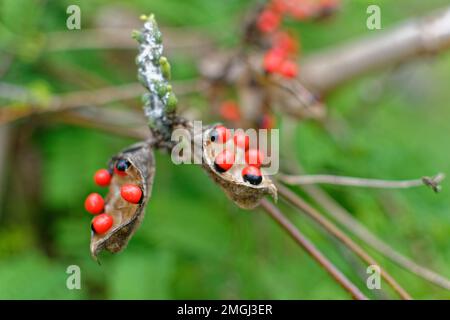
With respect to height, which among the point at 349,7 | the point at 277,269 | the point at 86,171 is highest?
the point at 349,7

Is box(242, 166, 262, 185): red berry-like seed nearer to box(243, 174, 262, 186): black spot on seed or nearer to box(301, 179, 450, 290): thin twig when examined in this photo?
box(243, 174, 262, 186): black spot on seed

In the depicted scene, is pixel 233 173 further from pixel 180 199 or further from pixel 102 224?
pixel 180 199

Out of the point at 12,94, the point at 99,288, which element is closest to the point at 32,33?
the point at 12,94

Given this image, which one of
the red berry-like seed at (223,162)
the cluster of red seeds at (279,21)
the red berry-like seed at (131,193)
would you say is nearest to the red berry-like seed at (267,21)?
the cluster of red seeds at (279,21)

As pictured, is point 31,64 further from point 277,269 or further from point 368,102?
point 368,102

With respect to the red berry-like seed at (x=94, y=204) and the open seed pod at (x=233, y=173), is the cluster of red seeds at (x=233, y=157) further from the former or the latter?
the red berry-like seed at (x=94, y=204)

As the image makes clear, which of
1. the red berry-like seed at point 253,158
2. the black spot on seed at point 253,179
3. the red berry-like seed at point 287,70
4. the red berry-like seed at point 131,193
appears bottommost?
the red berry-like seed at point 131,193

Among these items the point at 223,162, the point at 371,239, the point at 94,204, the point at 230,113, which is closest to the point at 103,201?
the point at 94,204
